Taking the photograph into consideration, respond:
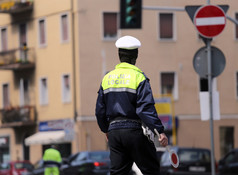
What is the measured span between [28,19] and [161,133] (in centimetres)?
4263

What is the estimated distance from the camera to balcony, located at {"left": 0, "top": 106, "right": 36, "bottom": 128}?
4950 centimetres

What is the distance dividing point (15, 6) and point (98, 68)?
7.47 metres

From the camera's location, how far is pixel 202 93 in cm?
1404

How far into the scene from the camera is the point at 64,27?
4681 cm

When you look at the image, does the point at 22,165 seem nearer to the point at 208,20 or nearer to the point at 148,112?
the point at 208,20

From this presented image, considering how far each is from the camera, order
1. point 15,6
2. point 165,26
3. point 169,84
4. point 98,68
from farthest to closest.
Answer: point 15,6, point 169,84, point 165,26, point 98,68

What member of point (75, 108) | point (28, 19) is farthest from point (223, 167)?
point (28, 19)

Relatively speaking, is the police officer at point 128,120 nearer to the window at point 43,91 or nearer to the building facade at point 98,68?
the building facade at point 98,68

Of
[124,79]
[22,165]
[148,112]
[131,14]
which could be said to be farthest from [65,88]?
[148,112]

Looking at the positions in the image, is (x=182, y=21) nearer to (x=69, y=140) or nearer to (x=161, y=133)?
(x=69, y=140)

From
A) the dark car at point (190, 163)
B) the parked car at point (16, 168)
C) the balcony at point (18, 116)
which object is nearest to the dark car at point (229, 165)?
the dark car at point (190, 163)

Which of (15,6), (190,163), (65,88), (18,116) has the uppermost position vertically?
(15,6)

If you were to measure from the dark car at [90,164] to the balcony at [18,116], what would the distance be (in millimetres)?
22071

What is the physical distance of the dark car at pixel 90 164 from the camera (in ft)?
83.8
